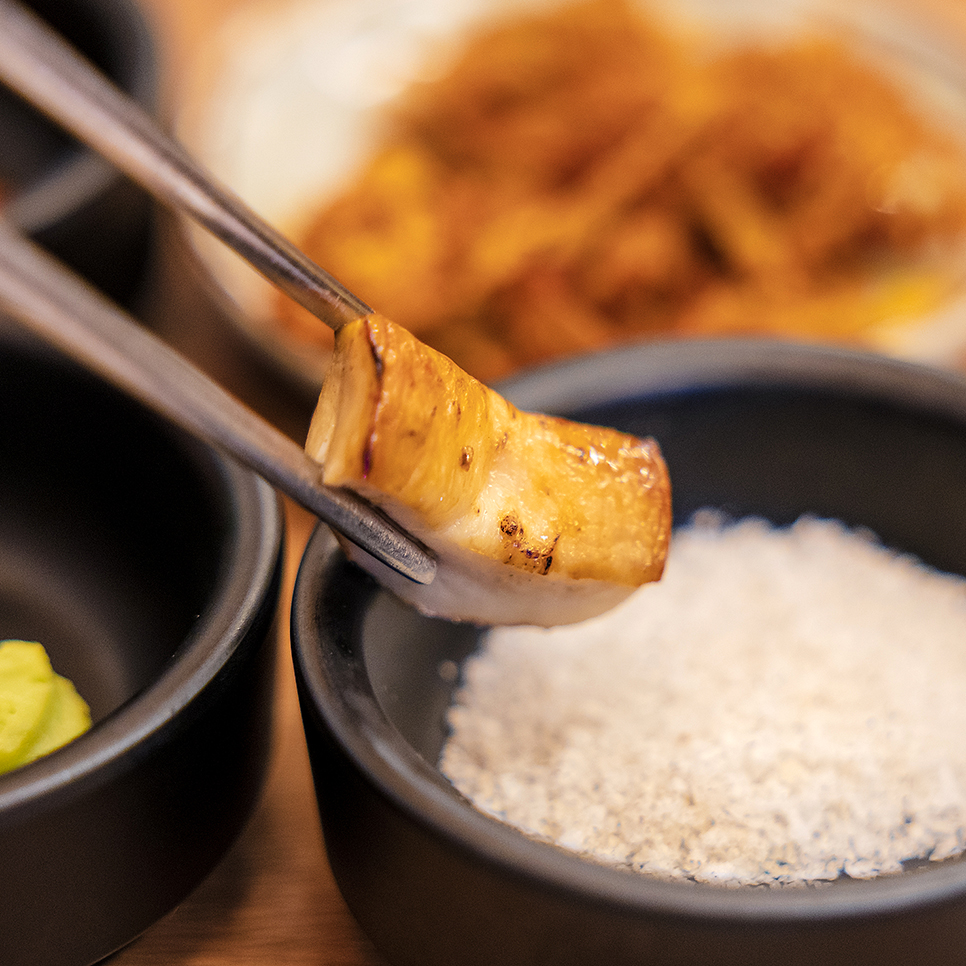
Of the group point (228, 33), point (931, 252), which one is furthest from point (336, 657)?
point (228, 33)

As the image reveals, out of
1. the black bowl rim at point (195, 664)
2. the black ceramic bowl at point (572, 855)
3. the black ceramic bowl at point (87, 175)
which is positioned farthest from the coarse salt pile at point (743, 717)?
the black ceramic bowl at point (87, 175)

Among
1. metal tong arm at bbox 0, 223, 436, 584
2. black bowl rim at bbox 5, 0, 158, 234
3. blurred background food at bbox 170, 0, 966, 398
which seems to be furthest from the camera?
blurred background food at bbox 170, 0, 966, 398

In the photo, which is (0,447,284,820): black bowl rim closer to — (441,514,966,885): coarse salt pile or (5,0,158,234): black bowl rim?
(441,514,966,885): coarse salt pile

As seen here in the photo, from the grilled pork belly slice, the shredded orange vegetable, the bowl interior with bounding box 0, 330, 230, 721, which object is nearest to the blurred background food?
the shredded orange vegetable

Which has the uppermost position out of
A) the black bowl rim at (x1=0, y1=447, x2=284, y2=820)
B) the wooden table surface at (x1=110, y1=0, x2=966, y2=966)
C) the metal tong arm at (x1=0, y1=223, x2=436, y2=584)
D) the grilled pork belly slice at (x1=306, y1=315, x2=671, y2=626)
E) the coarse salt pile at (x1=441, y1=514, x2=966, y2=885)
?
the metal tong arm at (x1=0, y1=223, x2=436, y2=584)

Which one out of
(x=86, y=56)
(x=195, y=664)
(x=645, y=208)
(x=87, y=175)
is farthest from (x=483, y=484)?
(x=86, y=56)

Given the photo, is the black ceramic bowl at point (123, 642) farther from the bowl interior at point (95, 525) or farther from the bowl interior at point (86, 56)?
the bowl interior at point (86, 56)
